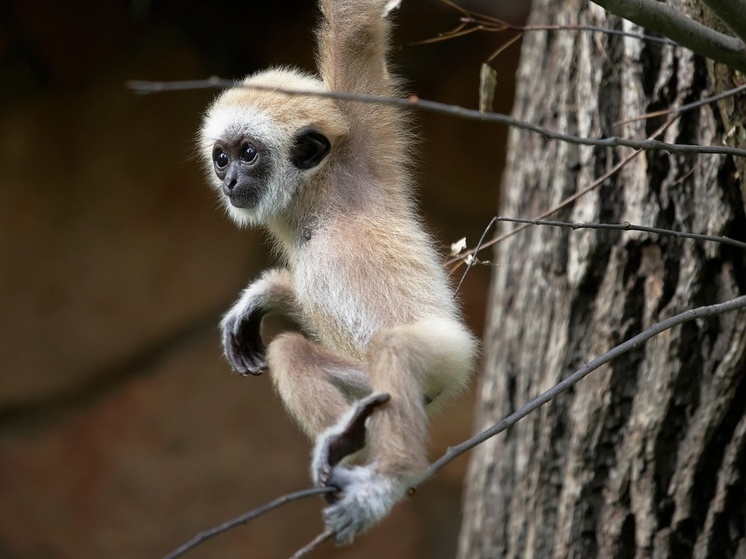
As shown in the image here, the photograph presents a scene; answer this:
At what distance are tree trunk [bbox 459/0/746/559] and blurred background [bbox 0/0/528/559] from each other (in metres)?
3.25

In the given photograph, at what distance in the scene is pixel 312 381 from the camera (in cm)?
350

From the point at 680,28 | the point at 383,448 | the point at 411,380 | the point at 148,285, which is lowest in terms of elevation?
the point at 148,285

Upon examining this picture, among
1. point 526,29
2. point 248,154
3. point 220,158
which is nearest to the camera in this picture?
point 526,29

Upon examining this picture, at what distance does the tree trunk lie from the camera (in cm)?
423

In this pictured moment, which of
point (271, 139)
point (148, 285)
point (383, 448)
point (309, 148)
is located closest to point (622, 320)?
point (309, 148)

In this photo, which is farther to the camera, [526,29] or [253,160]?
[253,160]

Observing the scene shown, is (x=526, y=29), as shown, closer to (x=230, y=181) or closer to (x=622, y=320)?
(x=230, y=181)

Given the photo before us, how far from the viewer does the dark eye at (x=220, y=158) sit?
4.22 meters

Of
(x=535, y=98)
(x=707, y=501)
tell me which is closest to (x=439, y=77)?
(x=535, y=98)

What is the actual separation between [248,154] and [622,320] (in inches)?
80.8

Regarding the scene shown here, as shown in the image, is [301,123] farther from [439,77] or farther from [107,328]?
[107,328]

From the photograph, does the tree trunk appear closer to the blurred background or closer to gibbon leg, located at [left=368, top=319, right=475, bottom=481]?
gibbon leg, located at [left=368, top=319, right=475, bottom=481]

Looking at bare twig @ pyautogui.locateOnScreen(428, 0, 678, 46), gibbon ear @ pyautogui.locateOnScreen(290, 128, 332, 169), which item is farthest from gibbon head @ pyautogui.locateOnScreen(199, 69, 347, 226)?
bare twig @ pyautogui.locateOnScreen(428, 0, 678, 46)

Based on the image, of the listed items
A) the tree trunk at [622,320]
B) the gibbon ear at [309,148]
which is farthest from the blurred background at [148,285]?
the gibbon ear at [309,148]
